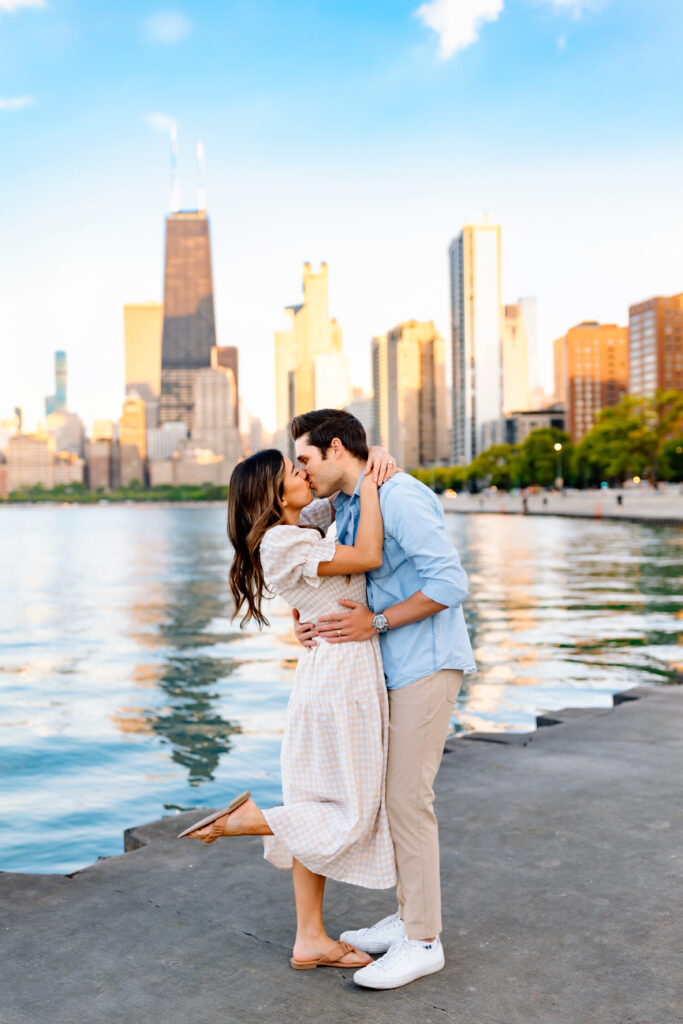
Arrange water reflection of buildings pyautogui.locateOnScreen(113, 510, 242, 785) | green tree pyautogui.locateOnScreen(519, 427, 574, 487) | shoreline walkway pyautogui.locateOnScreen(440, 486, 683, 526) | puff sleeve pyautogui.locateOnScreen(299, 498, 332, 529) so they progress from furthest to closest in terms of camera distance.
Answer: green tree pyautogui.locateOnScreen(519, 427, 574, 487) → shoreline walkway pyautogui.locateOnScreen(440, 486, 683, 526) → water reflection of buildings pyautogui.locateOnScreen(113, 510, 242, 785) → puff sleeve pyautogui.locateOnScreen(299, 498, 332, 529)

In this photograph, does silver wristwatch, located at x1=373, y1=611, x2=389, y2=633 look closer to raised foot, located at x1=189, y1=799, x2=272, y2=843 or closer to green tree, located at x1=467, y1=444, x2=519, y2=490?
raised foot, located at x1=189, y1=799, x2=272, y2=843

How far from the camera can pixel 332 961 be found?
346 cm

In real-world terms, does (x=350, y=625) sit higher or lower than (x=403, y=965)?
higher

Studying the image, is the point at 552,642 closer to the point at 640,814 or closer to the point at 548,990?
the point at 640,814

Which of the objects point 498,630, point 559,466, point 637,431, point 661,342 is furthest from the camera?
point 661,342

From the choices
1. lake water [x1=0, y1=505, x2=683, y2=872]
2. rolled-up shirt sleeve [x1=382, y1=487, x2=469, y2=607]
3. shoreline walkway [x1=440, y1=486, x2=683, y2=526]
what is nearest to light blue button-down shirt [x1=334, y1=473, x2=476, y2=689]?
rolled-up shirt sleeve [x1=382, y1=487, x2=469, y2=607]

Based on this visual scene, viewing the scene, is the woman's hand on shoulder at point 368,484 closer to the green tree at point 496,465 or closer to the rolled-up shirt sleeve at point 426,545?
the rolled-up shirt sleeve at point 426,545

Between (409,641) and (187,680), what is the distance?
10947 millimetres

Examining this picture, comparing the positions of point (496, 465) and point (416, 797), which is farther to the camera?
point (496, 465)

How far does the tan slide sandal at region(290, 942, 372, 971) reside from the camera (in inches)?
136

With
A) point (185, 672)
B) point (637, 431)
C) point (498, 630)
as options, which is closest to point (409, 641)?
point (185, 672)

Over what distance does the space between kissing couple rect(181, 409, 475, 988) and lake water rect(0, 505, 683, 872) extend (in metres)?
4.37

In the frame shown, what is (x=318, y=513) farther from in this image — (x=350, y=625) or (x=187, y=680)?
(x=187, y=680)

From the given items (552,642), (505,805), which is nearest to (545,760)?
(505,805)
